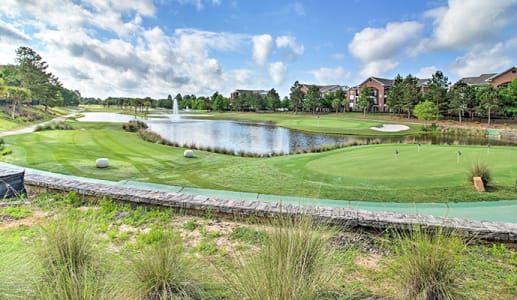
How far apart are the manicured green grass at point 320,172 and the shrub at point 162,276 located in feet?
13.8

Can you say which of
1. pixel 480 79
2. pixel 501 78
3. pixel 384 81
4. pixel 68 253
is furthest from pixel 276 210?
pixel 384 81

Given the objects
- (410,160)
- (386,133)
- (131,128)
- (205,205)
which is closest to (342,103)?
(386,133)

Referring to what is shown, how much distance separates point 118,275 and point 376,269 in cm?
262

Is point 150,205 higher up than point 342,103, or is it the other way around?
point 342,103

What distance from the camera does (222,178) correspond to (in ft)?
27.0

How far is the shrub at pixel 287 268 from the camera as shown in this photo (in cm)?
182

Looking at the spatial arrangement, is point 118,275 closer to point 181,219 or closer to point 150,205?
point 181,219

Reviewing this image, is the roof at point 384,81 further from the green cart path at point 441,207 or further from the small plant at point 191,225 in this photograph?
the small plant at point 191,225

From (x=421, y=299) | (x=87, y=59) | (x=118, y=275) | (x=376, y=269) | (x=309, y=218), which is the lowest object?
(x=376, y=269)


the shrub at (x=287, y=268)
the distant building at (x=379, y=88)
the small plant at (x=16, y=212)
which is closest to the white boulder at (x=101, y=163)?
the small plant at (x=16, y=212)

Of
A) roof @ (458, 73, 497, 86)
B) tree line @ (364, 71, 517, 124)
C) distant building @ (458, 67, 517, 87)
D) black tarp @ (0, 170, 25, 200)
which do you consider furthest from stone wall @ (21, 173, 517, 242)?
roof @ (458, 73, 497, 86)

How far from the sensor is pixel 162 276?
7.13 ft

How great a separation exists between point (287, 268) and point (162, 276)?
1028mm

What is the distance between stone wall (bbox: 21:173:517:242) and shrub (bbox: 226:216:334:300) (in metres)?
0.55
